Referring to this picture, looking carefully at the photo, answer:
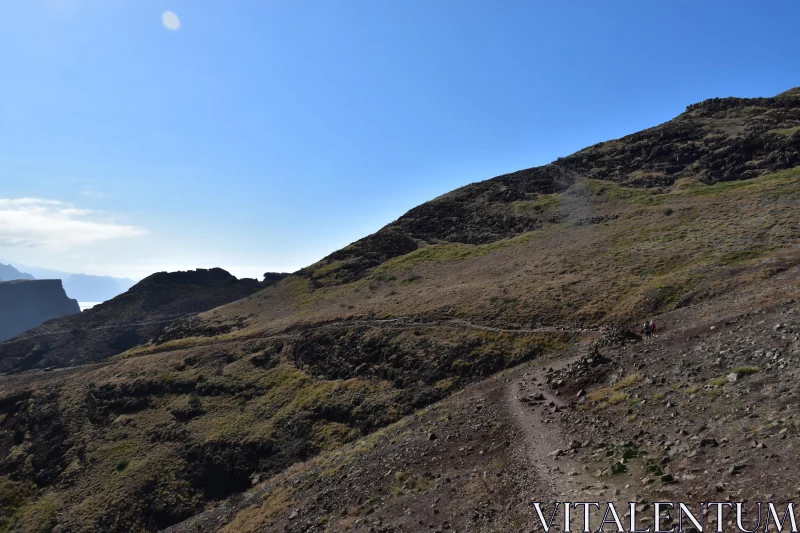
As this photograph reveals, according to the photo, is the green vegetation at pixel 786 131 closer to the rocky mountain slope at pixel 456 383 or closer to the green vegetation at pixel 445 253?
the rocky mountain slope at pixel 456 383

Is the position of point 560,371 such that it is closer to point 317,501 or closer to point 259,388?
point 317,501

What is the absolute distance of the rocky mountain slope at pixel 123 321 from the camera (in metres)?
98.8

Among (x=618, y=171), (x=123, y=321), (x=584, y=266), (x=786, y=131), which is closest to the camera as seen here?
(x=584, y=266)

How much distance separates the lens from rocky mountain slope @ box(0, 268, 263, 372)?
98750 mm

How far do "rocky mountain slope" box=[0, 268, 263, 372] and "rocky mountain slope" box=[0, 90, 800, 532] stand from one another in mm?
33201

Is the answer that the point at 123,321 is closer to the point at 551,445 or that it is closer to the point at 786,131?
the point at 551,445

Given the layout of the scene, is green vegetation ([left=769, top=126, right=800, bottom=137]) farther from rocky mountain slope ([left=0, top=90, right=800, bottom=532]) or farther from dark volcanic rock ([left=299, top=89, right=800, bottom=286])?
rocky mountain slope ([left=0, top=90, right=800, bottom=532])

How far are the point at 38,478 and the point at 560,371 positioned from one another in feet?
162

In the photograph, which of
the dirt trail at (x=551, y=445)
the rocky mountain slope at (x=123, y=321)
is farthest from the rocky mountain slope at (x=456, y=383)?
the rocky mountain slope at (x=123, y=321)

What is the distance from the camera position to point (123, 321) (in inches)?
4466

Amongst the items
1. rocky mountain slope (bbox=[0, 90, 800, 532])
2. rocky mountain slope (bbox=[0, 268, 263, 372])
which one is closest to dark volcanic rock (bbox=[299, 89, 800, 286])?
rocky mountain slope (bbox=[0, 90, 800, 532])

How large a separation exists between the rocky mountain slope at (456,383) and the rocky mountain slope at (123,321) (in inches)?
1307

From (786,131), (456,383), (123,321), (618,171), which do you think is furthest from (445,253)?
(123,321)

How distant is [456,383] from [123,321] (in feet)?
365
